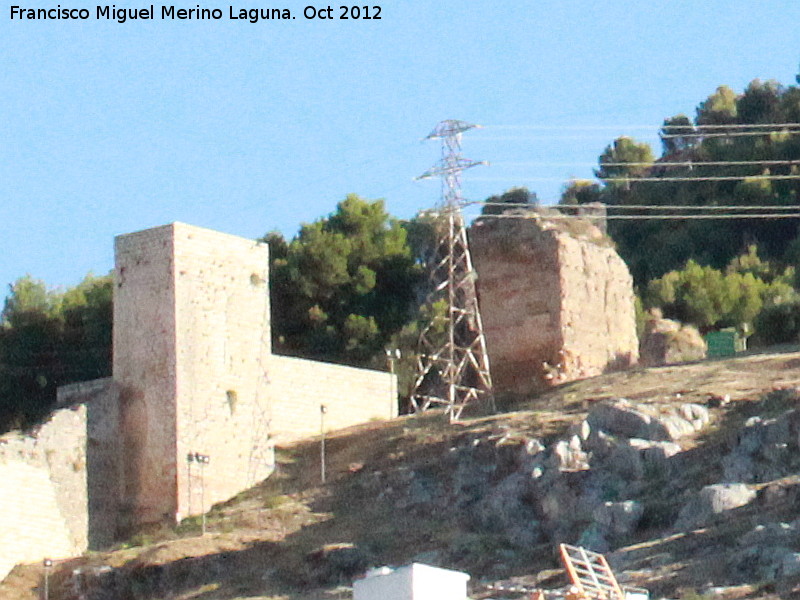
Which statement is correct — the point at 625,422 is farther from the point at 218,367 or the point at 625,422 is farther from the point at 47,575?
the point at 47,575

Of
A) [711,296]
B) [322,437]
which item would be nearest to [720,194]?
[711,296]

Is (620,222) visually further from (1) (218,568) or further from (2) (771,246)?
(1) (218,568)

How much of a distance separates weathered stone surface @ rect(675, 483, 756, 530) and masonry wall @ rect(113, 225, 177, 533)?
9259 mm

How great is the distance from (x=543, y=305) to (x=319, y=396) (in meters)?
4.06

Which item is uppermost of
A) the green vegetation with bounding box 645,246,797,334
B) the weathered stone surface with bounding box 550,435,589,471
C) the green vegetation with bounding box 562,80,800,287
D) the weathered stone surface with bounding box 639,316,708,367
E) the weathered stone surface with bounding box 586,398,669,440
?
the green vegetation with bounding box 562,80,800,287

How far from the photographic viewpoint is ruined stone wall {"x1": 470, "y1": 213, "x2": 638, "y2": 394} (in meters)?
36.8

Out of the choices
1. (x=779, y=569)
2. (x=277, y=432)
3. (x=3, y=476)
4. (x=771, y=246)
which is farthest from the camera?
(x=771, y=246)

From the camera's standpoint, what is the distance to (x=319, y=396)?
38594 mm

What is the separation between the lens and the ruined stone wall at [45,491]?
114 feet

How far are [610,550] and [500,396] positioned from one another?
810cm

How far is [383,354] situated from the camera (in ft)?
152

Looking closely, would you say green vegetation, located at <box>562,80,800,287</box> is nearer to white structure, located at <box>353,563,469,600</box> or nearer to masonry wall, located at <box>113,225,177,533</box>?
masonry wall, located at <box>113,225,177,533</box>

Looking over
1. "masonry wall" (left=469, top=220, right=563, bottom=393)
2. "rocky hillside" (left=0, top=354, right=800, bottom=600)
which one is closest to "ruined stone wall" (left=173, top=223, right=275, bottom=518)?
"rocky hillside" (left=0, top=354, right=800, bottom=600)

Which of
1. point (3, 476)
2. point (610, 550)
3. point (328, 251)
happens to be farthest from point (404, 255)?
point (610, 550)
